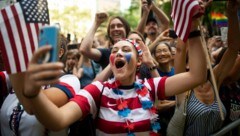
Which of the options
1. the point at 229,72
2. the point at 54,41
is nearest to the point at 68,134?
the point at 54,41

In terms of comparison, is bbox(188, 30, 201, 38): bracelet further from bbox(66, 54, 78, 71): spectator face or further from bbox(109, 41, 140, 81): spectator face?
bbox(66, 54, 78, 71): spectator face

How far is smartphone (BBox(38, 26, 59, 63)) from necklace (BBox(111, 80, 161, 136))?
98 centimetres

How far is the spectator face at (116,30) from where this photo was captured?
433 cm

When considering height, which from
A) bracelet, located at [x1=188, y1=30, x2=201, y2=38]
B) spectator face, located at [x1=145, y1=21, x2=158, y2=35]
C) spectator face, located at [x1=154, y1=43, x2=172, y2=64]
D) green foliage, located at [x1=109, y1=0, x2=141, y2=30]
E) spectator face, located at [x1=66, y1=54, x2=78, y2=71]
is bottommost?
green foliage, located at [x1=109, y1=0, x2=141, y2=30]

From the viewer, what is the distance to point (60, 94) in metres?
2.53

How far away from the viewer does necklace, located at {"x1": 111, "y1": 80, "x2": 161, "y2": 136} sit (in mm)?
2633

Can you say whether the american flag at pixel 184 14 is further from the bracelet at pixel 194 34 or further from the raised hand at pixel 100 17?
the raised hand at pixel 100 17

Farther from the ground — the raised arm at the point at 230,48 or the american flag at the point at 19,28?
the american flag at the point at 19,28

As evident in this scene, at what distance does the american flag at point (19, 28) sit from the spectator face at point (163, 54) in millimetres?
2305

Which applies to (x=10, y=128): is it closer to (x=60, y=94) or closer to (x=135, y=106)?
(x=60, y=94)

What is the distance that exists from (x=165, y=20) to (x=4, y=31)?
3490mm

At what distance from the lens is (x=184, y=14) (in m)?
2.62

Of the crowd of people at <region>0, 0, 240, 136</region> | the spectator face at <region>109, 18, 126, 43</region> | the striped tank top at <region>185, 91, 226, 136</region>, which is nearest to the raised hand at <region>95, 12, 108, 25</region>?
the spectator face at <region>109, 18, 126, 43</region>

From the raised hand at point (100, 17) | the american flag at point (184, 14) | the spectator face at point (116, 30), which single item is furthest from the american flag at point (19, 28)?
the spectator face at point (116, 30)
